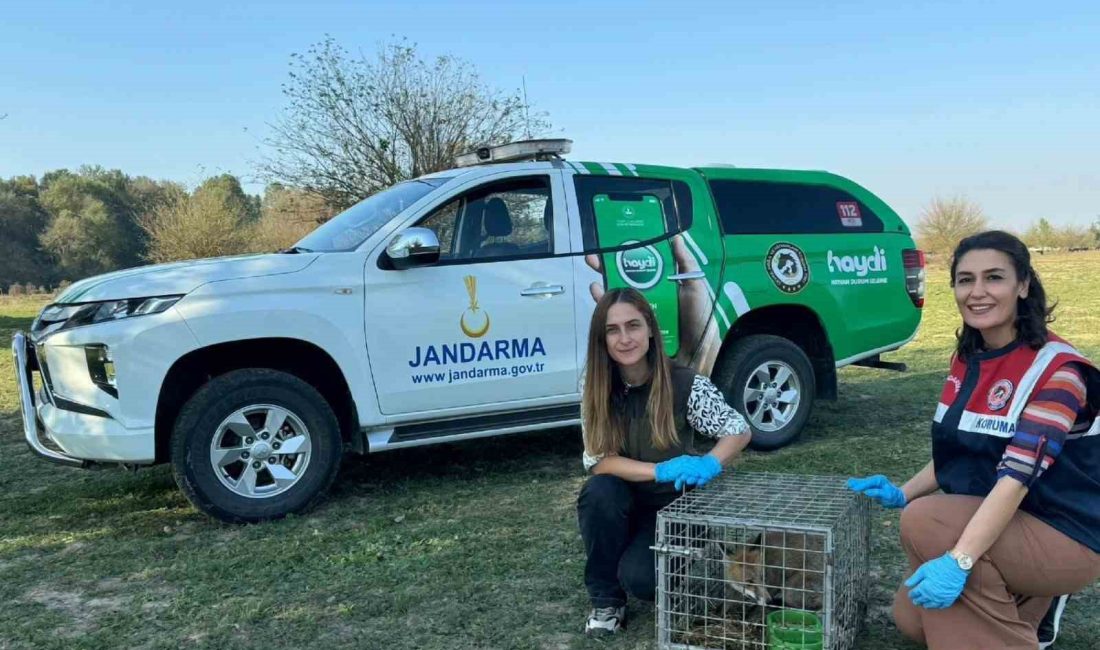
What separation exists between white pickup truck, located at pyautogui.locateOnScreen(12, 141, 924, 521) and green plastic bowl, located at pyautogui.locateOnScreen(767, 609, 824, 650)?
248cm

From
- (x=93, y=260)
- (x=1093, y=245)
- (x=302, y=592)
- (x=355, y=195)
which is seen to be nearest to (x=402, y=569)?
(x=302, y=592)

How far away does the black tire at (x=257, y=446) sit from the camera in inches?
168

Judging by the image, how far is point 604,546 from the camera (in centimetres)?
311

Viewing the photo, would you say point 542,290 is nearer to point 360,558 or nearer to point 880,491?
point 360,558

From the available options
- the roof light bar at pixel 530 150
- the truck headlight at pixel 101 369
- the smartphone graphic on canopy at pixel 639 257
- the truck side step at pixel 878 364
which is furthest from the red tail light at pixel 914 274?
the truck headlight at pixel 101 369

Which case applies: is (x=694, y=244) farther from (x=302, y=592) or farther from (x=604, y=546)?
(x=302, y=592)

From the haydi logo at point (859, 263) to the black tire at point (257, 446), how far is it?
3673 mm

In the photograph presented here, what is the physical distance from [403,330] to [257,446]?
971mm

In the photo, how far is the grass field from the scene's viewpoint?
3.16m

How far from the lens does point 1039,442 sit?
7.81 feet

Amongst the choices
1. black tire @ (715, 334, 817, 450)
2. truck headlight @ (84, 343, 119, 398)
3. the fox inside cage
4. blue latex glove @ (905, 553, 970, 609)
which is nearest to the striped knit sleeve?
blue latex glove @ (905, 553, 970, 609)

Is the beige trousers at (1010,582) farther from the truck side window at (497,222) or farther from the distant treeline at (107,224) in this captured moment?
the distant treeline at (107,224)

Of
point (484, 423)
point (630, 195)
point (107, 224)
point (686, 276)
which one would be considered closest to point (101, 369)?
point (484, 423)

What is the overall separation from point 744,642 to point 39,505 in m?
4.30
